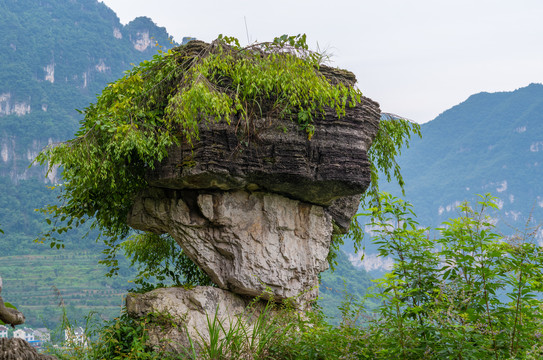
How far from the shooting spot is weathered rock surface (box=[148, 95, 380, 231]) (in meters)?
6.21

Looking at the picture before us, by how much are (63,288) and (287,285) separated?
95.8ft

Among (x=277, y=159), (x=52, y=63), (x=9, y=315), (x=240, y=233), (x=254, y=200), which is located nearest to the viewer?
(x=9, y=315)

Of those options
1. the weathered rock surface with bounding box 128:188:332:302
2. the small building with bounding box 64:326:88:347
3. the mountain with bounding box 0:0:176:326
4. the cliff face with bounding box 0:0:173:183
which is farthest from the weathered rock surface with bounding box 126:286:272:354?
the cliff face with bounding box 0:0:173:183

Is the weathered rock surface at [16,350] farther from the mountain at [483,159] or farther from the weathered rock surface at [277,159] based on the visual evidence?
the mountain at [483,159]

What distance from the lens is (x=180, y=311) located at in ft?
21.2

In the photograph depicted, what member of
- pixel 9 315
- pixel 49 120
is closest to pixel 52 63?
pixel 49 120

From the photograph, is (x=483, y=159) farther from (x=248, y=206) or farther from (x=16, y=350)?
(x=16, y=350)

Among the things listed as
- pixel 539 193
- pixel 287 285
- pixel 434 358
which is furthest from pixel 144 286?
pixel 539 193

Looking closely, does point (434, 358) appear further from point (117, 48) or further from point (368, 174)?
point (117, 48)

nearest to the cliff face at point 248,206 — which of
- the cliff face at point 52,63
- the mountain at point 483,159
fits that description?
the cliff face at point 52,63

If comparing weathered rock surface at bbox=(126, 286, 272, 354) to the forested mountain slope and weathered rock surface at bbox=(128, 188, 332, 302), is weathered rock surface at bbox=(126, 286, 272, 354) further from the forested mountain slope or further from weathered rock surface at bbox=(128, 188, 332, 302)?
the forested mountain slope

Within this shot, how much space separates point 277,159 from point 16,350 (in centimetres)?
348

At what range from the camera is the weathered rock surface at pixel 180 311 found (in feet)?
20.5

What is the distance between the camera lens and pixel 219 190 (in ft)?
21.8
